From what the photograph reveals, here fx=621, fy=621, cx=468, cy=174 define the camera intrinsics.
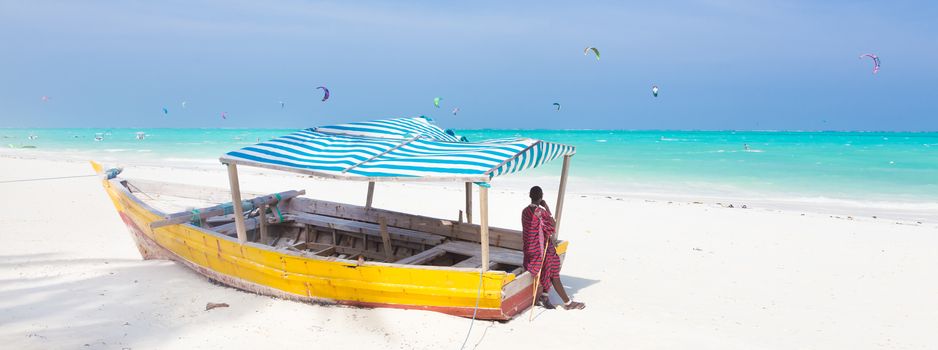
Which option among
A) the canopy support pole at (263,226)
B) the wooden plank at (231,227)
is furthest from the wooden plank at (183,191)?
the canopy support pole at (263,226)

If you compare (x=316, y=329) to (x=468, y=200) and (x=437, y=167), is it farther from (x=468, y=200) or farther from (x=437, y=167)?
(x=468, y=200)

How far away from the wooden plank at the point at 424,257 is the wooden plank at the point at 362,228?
0.35 meters

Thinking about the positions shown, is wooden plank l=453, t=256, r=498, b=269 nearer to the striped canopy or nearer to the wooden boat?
the wooden boat

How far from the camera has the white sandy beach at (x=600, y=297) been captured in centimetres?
507

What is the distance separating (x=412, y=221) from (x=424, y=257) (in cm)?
105

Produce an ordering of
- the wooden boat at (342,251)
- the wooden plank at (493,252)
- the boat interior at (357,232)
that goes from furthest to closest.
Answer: the boat interior at (357,232), the wooden plank at (493,252), the wooden boat at (342,251)

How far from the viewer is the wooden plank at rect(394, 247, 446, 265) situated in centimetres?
588

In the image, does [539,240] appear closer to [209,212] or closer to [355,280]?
[355,280]

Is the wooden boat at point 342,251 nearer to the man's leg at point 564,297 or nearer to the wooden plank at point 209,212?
the wooden plank at point 209,212

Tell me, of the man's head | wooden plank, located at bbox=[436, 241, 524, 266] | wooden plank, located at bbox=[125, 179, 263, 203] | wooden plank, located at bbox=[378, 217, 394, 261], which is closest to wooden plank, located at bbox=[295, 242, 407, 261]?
wooden plank, located at bbox=[378, 217, 394, 261]

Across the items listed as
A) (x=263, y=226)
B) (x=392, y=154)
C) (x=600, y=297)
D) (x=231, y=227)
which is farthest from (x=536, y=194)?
(x=231, y=227)

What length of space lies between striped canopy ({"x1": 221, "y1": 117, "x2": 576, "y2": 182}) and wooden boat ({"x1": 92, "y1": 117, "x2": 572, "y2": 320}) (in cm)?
10

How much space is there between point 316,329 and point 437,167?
A: 1719mm

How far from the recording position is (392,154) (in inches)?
218
